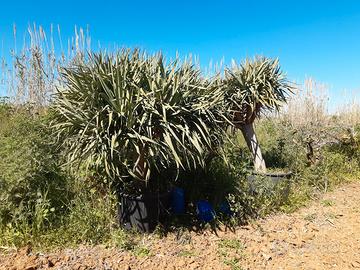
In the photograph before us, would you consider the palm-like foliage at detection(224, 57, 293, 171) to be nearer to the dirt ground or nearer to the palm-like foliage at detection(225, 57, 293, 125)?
the palm-like foliage at detection(225, 57, 293, 125)

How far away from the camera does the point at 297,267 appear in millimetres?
2805

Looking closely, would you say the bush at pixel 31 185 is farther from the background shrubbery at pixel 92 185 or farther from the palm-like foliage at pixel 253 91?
the palm-like foliage at pixel 253 91

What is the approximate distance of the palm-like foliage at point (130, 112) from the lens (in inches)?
113

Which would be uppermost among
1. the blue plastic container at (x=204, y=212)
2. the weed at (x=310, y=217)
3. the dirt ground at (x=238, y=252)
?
the blue plastic container at (x=204, y=212)

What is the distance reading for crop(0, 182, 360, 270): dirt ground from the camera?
2.74 m

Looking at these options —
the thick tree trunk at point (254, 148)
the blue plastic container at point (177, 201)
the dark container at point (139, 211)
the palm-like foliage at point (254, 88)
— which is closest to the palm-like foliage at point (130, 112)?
the dark container at point (139, 211)

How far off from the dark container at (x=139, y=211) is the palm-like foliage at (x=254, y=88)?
2110 millimetres

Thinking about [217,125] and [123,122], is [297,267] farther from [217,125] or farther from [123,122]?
[123,122]

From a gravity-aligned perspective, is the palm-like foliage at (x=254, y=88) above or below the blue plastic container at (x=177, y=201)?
above

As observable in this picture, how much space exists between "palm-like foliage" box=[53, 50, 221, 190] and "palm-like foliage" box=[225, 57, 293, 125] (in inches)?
64.5

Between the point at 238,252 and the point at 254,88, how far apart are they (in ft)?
8.90

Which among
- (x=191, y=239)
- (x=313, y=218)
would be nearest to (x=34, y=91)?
(x=191, y=239)

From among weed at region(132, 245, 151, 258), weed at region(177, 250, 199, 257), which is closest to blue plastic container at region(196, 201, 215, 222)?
weed at region(177, 250, 199, 257)

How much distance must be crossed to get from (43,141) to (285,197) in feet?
10.8
